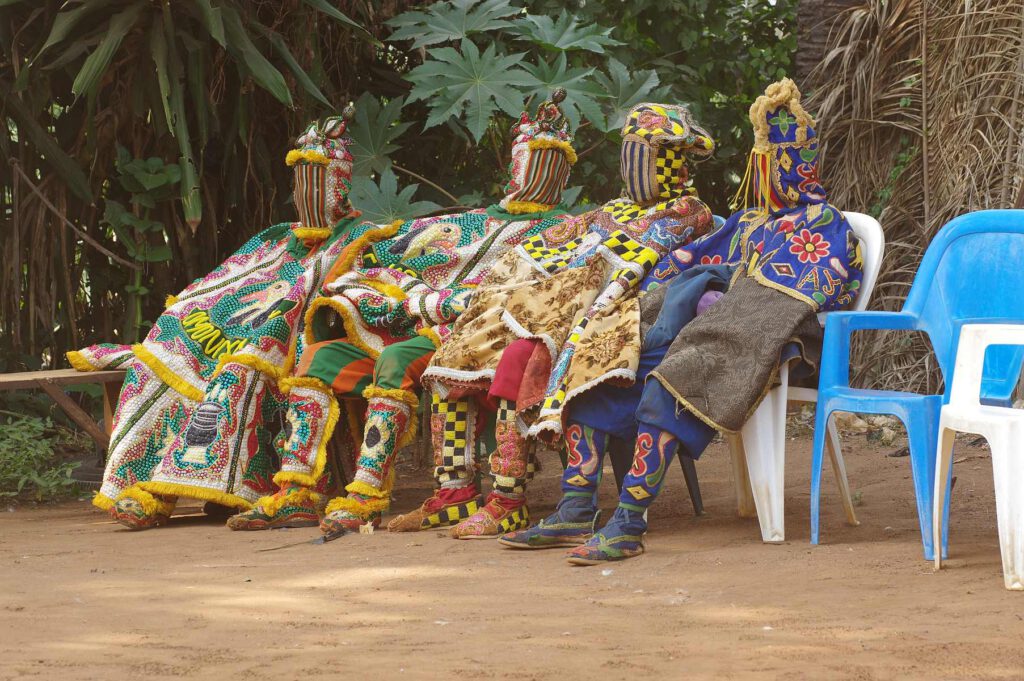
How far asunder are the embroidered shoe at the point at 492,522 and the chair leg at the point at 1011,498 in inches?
66.3

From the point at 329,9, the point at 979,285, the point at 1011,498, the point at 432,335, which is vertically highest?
the point at 329,9

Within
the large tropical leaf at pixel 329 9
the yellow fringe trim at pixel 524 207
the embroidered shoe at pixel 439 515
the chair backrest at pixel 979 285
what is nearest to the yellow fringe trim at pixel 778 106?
the chair backrest at pixel 979 285

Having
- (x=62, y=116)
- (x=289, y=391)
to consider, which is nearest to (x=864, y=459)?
(x=289, y=391)

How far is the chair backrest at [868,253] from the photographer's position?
414 centimetres

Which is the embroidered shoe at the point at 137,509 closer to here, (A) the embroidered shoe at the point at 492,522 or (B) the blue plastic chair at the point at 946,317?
(A) the embroidered shoe at the point at 492,522

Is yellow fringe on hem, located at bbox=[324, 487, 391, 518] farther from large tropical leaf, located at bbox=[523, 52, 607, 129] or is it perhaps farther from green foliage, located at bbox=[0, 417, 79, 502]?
large tropical leaf, located at bbox=[523, 52, 607, 129]

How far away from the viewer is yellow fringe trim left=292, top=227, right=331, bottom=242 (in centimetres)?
535

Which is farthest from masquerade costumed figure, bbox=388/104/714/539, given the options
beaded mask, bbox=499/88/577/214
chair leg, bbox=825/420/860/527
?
chair leg, bbox=825/420/860/527

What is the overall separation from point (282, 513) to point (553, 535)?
1.19 metres

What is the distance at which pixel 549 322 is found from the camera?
14.4 ft

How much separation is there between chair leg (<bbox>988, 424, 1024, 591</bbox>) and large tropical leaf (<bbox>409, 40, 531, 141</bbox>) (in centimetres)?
300

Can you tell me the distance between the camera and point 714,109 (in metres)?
7.79

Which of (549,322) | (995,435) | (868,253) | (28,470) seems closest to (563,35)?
(549,322)

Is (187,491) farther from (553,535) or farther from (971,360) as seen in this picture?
(971,360)
